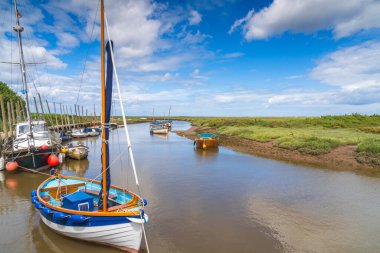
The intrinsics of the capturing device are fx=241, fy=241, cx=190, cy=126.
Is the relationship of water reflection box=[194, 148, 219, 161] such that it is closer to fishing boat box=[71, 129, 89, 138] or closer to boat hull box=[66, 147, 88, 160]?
boat hull box=[66, 147, 88, 160]

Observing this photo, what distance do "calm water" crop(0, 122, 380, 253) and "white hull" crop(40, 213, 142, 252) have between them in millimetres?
632

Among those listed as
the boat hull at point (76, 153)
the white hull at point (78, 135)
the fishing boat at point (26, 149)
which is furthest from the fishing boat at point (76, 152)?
the white hull at point (78, 135)

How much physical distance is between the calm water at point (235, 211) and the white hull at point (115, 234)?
63 cm

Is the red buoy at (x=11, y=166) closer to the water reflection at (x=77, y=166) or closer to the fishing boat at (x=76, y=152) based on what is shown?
the water reflection at (x=77, y=166)

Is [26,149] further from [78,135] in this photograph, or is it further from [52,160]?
[78,135]

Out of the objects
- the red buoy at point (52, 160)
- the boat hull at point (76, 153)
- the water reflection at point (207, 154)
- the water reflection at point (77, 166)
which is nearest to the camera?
the red buoy at point (52, 160)

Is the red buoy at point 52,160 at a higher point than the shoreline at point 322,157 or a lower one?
higher

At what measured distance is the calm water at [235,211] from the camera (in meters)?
10.6

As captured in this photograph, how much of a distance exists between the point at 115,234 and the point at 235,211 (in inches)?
295

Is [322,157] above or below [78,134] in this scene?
above

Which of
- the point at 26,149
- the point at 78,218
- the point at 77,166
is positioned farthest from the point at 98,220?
the point at 77,166

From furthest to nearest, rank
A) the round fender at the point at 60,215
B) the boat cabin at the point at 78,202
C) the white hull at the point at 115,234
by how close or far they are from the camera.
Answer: the boat cabin at the point at 78,202
the round fender at the point at 60,215
the white hull at the point at 115,234

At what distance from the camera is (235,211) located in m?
14.2

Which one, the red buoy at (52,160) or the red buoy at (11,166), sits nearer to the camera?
the red buoy at (11,166)
